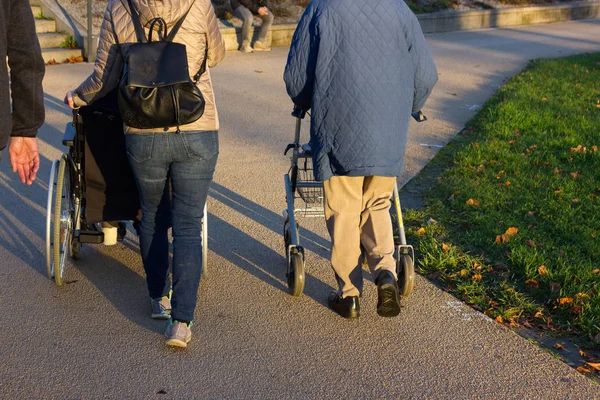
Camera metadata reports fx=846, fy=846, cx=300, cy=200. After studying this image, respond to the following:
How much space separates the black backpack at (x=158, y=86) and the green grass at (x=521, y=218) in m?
2.21

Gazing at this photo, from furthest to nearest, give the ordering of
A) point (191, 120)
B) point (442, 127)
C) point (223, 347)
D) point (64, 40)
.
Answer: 1. point (64, 40)
2. point (442, 127)
3. point (223, 347)
4. point (191, 120)

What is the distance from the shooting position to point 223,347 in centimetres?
441

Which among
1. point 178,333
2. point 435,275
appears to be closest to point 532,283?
point 435,275

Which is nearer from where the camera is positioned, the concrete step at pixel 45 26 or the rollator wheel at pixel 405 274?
the rollator wheel at pixel 405 274

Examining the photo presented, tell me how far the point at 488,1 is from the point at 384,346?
22.0m

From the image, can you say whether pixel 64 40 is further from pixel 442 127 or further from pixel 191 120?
pixel 191 120

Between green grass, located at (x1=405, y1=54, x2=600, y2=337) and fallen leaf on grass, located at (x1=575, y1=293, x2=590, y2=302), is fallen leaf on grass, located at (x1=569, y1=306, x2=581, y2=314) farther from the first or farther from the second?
fallen leaf on grass, located at (x1=575, y1=293, x2=590, y2=302)

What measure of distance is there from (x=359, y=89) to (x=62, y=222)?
211cm

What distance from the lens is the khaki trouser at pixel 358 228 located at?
471 centimetres

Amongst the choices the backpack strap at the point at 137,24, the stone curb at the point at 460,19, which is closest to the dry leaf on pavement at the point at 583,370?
the backpack strap at the point at 137,24

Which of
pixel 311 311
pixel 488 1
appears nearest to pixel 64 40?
pixel 311 311

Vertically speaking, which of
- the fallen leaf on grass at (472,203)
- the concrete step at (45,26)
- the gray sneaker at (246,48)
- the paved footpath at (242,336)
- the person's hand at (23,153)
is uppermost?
the person's hand at (23,153)

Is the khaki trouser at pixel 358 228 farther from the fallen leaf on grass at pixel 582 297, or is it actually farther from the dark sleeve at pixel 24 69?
the dark sleeve at pixel 24 69

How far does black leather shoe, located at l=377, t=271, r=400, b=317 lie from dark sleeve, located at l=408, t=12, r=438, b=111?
102 cm
